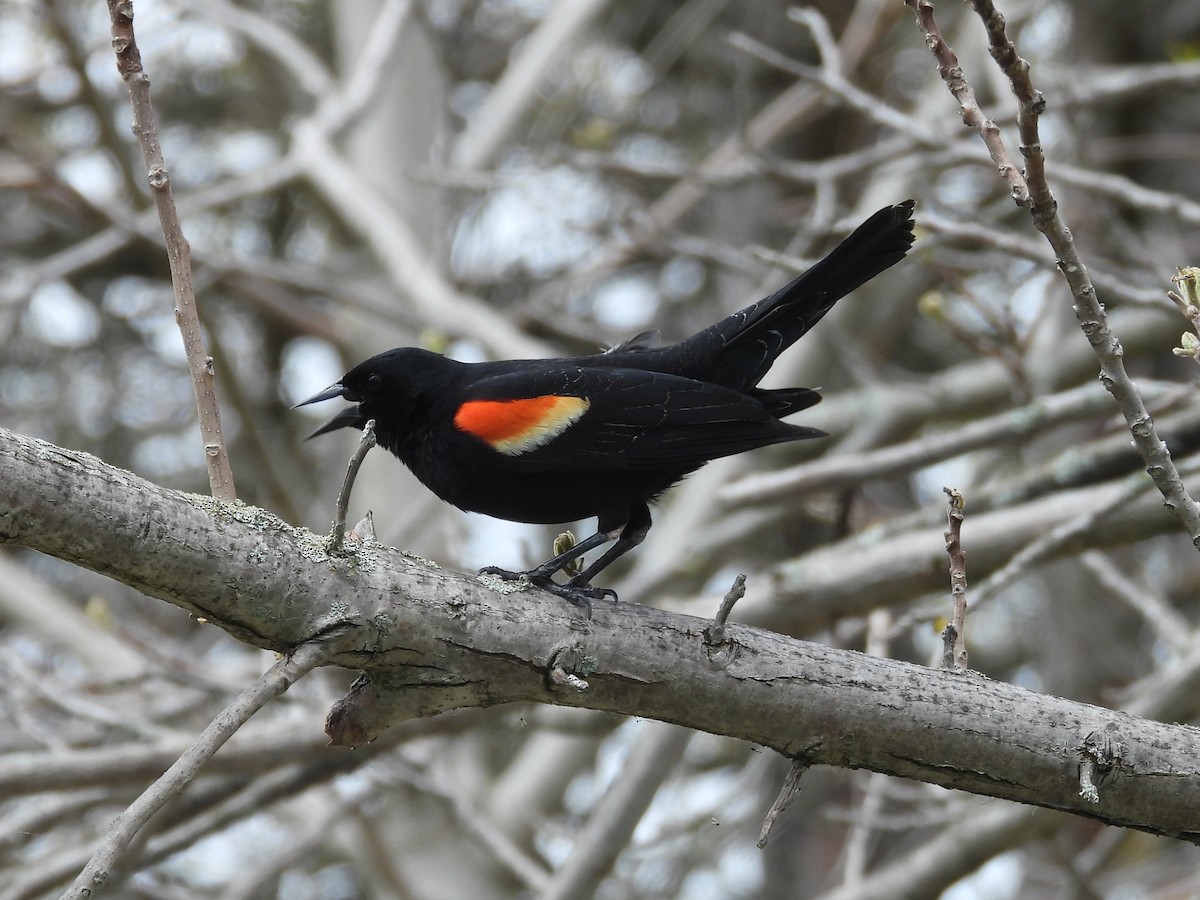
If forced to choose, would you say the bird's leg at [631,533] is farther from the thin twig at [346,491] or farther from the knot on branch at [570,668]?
the thin twig at [346,491]

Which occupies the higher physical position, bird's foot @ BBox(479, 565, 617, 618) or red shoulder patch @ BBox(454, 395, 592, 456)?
red shoulder patch @ BBox(454, 395, 592, 456)

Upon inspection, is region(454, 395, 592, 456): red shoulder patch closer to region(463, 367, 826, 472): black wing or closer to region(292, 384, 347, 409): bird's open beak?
region(463, 367, 826, 472): black wing

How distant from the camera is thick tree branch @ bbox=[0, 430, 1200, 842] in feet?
7.16

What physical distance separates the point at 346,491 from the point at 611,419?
1.57 meters

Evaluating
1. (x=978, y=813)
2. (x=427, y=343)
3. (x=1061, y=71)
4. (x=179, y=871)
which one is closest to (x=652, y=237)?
(x=427, y=343)

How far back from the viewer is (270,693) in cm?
197

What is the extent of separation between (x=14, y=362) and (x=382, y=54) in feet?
14.2

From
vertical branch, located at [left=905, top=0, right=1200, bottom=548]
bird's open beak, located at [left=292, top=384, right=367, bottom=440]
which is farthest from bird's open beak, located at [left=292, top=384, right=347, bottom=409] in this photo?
vertical branch, located at [left=905, top=0, right=1200, bottom=548]

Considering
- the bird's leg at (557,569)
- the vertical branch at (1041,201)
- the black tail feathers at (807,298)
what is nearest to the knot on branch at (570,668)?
the bird's leg at (557,569)

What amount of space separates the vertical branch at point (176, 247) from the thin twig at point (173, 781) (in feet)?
1.62

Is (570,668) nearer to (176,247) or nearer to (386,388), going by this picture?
(176,247)

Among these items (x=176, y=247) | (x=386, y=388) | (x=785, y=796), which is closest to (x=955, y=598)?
(x=785, y=796)

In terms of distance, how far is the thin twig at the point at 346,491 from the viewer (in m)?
2.05

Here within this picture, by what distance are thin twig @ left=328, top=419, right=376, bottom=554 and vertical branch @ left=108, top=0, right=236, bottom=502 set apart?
0.26 metres
